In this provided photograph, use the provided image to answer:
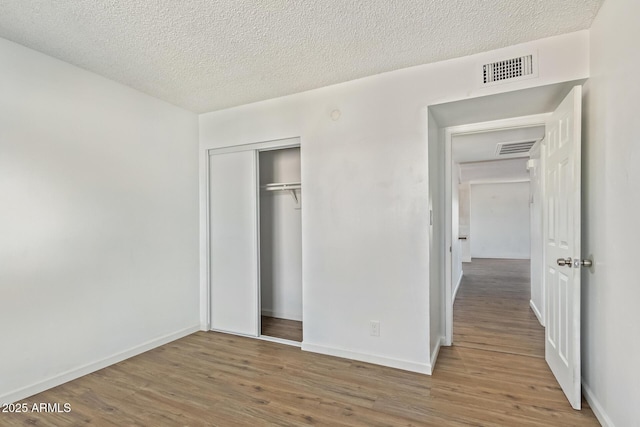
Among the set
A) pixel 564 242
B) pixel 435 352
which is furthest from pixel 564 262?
pixel 435 352

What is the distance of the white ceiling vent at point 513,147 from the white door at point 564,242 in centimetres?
185

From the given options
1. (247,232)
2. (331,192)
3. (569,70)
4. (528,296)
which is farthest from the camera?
(528,296)

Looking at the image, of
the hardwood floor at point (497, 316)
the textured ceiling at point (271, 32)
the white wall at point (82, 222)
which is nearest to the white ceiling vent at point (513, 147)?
the hardwood floor at point (497, 316)

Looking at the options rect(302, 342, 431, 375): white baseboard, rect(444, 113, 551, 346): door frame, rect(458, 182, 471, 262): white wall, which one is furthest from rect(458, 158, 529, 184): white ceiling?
rect(302, 342, 431, 375): white baseboard

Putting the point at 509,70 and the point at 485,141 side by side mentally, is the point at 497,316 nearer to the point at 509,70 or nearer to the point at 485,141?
the point at 485,141

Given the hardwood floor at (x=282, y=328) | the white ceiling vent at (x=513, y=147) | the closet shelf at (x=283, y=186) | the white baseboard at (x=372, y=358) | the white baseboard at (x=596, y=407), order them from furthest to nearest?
the white ceiling vent at (x=513, y=147), the closet shelf at (x=283, y=186), the hardwood floor at (x=282, y=328), the white baseboard at (x=372, y=358), the white baseboard at (x=596, y=407)

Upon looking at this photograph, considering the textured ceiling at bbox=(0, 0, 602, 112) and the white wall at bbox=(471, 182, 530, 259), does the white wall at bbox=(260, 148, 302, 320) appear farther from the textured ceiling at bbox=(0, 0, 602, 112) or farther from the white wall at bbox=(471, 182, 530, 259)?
the white wall at bbox=(471, 182, 530, 259)

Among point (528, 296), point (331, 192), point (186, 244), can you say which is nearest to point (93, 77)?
point (186, 244)

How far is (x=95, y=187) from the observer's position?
273 cm

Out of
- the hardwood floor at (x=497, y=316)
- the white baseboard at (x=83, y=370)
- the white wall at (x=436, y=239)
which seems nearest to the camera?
the white baseboard at (x=83, y=370)

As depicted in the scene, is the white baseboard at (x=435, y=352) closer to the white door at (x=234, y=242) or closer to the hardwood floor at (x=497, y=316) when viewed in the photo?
the hardwood floor at (x=497, y=316)

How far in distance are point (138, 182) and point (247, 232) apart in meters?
1.16

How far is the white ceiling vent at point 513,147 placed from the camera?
14.5 ft

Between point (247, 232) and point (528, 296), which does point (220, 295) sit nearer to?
point (247, 232)
